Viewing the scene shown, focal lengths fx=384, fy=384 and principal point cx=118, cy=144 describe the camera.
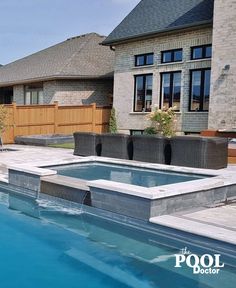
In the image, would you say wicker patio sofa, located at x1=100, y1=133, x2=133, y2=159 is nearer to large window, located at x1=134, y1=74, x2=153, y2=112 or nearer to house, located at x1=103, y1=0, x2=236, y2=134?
house, located at x1=103, y1=0, x2=236, y2=134

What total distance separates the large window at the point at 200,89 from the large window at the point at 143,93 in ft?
8.81

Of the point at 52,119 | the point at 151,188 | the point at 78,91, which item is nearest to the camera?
the point at 151,188

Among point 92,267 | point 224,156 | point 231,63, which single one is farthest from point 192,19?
point 92,267

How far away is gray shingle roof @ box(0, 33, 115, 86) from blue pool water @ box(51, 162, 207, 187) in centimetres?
1326

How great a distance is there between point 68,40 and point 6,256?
26967 mm

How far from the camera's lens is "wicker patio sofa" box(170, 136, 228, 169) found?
10.2m

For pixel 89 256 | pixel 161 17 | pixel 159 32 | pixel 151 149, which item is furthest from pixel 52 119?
pixel 89 256

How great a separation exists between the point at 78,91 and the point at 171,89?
25.0 ft

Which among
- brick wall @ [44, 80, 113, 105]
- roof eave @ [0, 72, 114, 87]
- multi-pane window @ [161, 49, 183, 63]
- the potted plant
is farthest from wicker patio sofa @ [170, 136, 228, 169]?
Answer: brick wall @ [44, 80, 113, 105]

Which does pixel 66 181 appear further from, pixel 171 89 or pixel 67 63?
pixel 67 63

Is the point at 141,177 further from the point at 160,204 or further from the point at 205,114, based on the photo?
the point at 205,114

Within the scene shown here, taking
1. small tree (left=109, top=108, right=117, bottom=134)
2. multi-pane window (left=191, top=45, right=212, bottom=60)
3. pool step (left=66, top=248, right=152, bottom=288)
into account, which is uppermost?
multi-pane window (left=191, top=45, right=212, bottom=60)

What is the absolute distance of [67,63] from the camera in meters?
24.4

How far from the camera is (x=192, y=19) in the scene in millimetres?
17328
